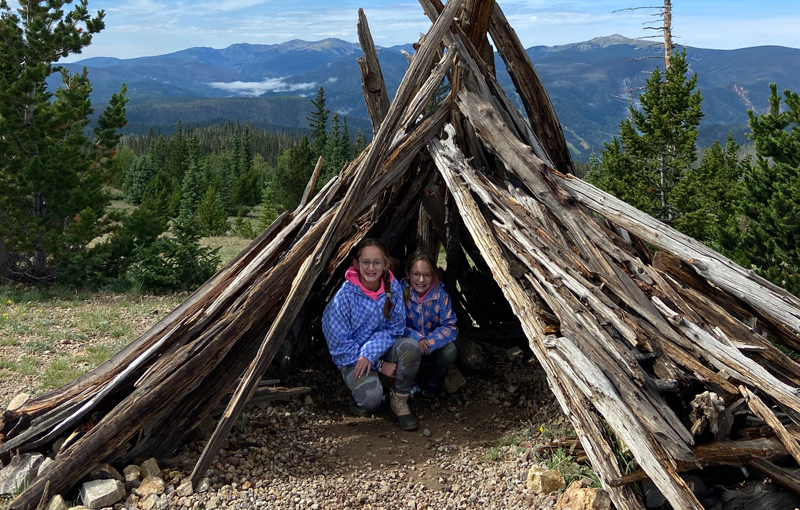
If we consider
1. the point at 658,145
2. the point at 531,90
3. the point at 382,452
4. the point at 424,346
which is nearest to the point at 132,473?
the point at 382,452

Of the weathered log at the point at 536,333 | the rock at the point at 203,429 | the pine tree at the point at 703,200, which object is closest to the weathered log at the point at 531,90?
the weathered log at the point at 536,333

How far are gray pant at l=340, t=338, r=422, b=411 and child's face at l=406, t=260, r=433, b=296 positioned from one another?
47 centimetres

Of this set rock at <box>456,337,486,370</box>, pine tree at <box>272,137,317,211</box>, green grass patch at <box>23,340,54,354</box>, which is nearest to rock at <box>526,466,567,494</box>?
rock at <box>456,337,486,370</box>

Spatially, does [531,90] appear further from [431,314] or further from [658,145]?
[658,145]

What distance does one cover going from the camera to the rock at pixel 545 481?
338cm

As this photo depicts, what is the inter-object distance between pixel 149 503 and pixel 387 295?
208 cm

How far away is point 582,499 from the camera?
3.10 metres

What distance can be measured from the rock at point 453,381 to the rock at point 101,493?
262cm

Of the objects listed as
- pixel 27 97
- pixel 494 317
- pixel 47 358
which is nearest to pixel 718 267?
pixel 494 317

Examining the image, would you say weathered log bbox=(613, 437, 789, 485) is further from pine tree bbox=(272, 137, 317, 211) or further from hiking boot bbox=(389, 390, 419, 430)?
pine tree bbox=(272, 137, 317, 211)

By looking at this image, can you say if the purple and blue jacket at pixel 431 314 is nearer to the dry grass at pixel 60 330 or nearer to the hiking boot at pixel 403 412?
the hiking boot at pixel 403 412

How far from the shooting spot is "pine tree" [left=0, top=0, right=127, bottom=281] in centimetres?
983

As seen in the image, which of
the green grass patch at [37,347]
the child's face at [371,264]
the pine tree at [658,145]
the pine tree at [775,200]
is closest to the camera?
the child's face at [371,264]

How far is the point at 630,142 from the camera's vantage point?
17.2 metres
